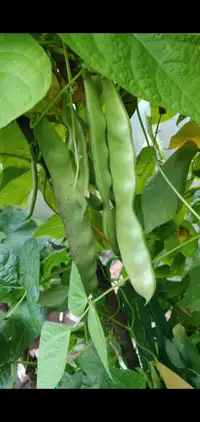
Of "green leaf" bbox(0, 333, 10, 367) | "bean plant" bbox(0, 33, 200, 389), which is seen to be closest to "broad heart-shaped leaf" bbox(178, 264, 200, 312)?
"bean plant" bbox(0, 33, 200, 389)

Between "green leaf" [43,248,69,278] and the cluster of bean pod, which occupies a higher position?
the cluster of bean pod

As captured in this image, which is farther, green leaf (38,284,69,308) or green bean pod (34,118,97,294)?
green leaf (38,284,69,308)

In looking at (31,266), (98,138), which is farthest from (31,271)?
(98,138)

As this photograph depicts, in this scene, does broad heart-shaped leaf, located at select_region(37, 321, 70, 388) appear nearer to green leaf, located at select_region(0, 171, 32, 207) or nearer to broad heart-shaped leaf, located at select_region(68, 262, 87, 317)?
broad heart-shaped leaf, located at select_region(68, 262, 87, 317)

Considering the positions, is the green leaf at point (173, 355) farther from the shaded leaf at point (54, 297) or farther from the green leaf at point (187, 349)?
the shaded leaf at point (54, 297)

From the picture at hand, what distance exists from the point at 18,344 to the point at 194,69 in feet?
1.22

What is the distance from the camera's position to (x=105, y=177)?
0.37 metres

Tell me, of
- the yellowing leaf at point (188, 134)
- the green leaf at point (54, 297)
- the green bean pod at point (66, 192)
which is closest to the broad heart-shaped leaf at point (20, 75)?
the green bean pod at point (66, 192)

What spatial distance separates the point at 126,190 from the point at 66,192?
62 mm

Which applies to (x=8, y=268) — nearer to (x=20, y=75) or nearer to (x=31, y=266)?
(x=31, y=266)

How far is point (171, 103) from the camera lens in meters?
0.31

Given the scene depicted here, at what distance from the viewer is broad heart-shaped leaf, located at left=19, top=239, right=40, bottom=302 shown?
1.69ft

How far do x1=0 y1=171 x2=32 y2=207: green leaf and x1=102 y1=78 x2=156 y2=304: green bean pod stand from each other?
0.81 feet
